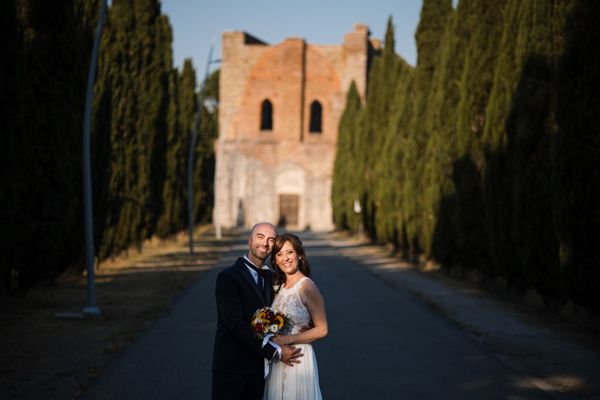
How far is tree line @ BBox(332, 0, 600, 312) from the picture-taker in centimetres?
1177

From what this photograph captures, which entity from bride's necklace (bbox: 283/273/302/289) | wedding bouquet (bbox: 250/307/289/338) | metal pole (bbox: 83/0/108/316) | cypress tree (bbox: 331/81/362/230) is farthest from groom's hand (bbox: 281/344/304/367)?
cypress tree (bbox: 331/81/362/230)

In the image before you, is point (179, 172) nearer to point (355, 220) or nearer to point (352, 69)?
point (355, 220)

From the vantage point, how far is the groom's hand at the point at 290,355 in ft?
15.1

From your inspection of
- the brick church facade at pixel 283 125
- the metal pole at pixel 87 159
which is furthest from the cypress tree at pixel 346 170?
the metal pole at pixel 87 159

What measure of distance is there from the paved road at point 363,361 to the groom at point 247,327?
8.06 ft

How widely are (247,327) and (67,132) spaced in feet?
42.0

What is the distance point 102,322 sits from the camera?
1202 centimetres

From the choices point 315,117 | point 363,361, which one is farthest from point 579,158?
point 315,117

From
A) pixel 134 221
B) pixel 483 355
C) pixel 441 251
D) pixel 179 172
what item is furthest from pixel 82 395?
pixel 179 172

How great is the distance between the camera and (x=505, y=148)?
15.9 meters

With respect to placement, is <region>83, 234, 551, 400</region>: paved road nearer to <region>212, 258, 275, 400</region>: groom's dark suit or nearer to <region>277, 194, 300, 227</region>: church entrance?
<region>212, 258, 275, 400</region>: groom's dark suit

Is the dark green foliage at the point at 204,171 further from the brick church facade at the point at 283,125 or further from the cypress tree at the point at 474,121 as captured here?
the cypress tree at the point at 474,121

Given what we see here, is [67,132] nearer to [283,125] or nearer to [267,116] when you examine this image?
[283,125]

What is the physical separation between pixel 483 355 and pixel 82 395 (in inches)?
181
